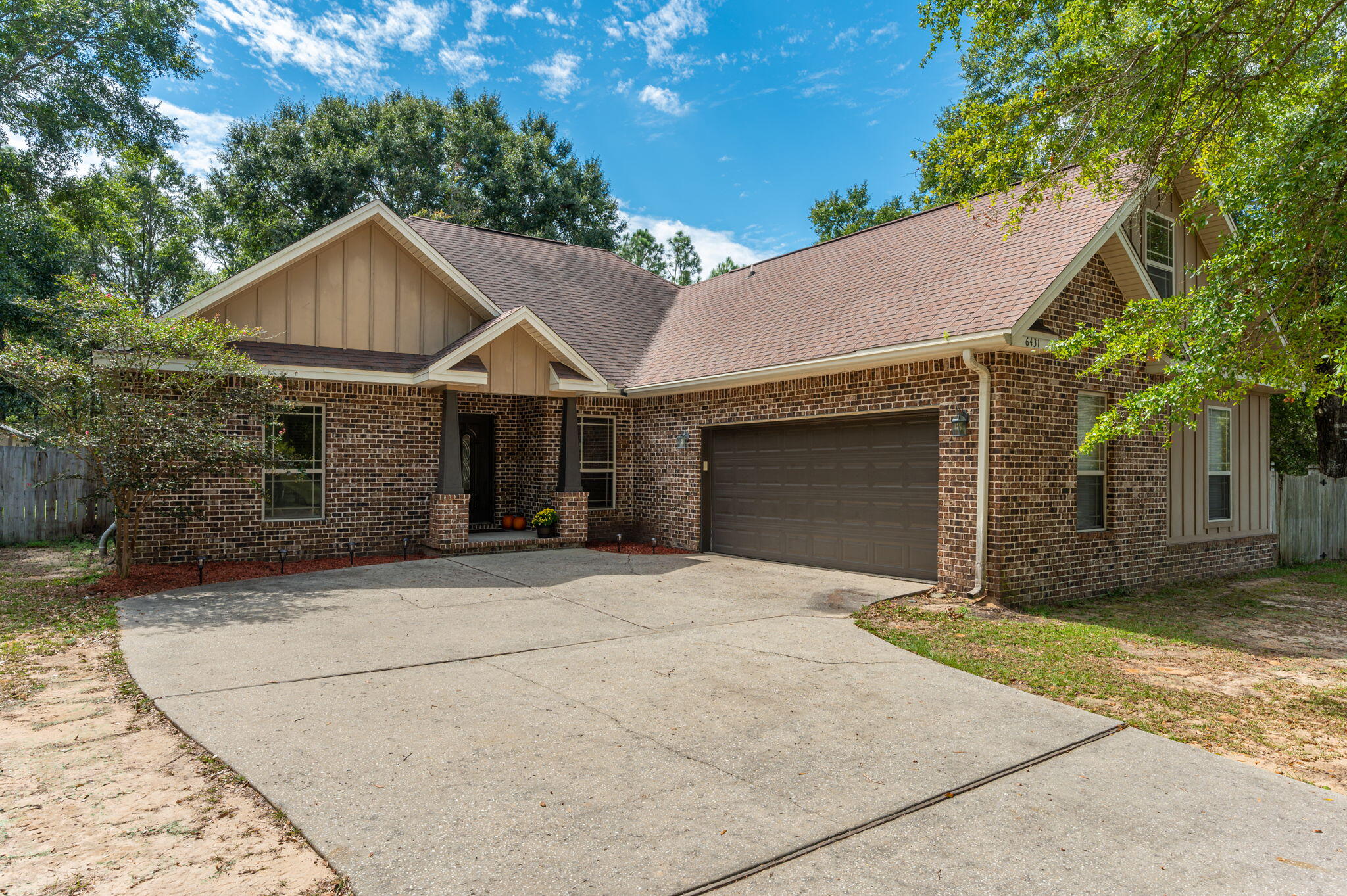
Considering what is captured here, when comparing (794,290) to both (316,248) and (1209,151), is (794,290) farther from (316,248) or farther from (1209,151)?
(316,248)

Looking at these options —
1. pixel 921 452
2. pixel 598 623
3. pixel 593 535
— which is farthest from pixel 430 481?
pixel 921 452

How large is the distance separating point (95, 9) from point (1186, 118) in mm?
19970

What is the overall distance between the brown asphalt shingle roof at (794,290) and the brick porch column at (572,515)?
→ 2.45m

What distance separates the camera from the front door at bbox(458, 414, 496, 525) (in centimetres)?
1459

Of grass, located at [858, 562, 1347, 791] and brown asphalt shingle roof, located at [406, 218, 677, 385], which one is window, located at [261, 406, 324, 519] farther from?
grass, located at [858, 562, 1347, 791]

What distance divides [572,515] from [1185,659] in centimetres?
918

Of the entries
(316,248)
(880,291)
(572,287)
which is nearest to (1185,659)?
(880,291)

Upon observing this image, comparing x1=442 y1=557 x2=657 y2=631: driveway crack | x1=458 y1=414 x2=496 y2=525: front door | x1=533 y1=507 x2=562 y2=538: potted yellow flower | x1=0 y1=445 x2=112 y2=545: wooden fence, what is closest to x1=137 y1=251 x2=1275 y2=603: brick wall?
x1=458 y1=414 x2=496 y2=525: front door

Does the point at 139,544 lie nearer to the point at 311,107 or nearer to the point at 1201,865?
the point at 1201,865

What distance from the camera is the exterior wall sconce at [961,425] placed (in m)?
9.06

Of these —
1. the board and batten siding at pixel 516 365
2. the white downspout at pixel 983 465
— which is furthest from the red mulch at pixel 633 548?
the white downspout at pixel 983 465

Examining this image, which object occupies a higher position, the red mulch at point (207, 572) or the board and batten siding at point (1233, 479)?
the board and batten siding at point (1233, 479)

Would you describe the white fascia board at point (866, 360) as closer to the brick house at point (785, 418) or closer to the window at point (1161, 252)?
the brick house at point (785, 418)

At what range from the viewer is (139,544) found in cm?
1049
